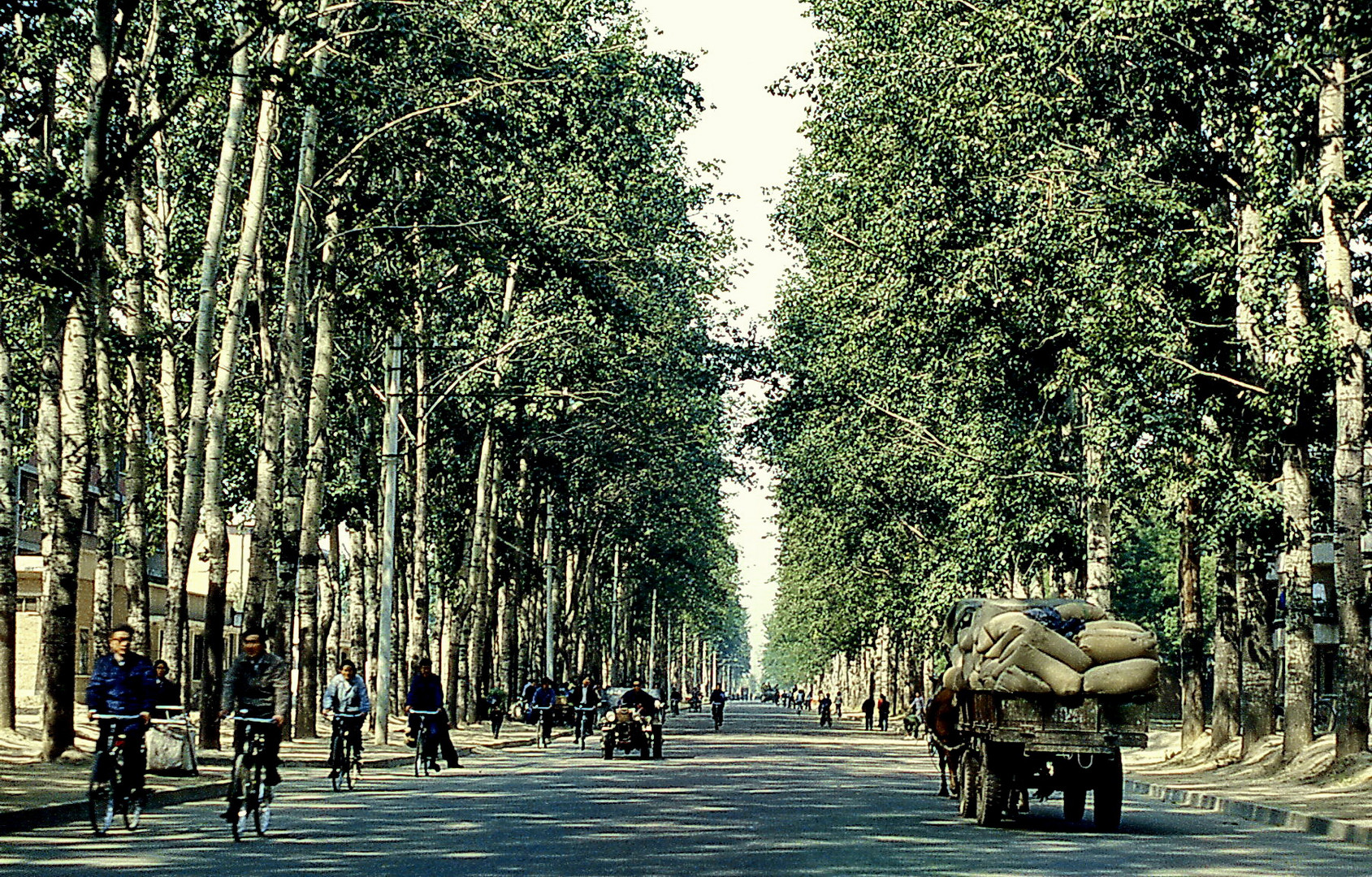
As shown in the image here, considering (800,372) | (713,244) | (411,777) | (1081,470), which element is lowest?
(411,777)

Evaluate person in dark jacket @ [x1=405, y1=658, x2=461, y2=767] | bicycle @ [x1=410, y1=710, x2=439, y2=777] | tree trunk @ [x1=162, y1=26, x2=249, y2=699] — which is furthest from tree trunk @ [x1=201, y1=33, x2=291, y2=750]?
bicycle @ [x1=410, y1=710, x2=439, y2=777]

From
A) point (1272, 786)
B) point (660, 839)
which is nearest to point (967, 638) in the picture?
point (660, 839)

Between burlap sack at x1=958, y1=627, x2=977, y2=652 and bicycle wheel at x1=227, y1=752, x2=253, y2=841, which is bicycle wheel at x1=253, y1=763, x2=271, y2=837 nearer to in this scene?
bicycle wheel at x1=227, y1=752, x2=253, y2=841

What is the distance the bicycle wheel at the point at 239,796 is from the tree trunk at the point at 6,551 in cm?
1153

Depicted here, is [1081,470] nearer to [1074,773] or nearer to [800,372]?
[800,372]

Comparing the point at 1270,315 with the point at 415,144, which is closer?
the point at 1270,315

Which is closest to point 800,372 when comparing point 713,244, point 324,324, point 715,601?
point 713,244

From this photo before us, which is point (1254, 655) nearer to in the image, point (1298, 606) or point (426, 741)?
point (1298, 606)

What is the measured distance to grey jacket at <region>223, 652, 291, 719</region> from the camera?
20.5 m

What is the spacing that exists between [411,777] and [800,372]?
27442 millimetres

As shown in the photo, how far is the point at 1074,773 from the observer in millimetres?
22797

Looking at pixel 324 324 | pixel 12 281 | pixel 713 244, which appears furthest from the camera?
pixel 713 244

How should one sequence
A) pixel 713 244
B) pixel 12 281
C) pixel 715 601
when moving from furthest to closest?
pixel 715 601
pixel 713 244
pixel 12 281

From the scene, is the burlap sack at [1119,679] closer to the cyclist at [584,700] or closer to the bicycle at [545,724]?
the bicycle at [545,724]
